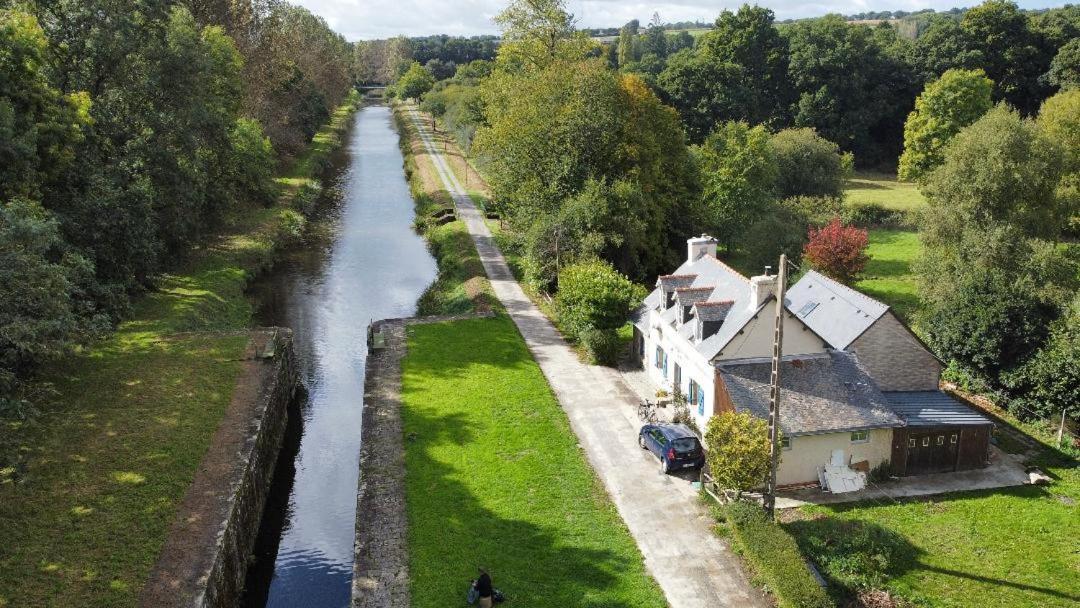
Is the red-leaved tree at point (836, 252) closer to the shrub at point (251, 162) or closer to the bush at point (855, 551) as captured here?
the bush at point (855, 551)

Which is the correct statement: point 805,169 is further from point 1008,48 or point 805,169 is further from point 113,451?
point 113,451

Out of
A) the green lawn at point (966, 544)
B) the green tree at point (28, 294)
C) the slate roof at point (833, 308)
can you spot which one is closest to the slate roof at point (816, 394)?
the slate roof at point (833, 308)

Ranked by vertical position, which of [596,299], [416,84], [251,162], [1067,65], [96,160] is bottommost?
[596,299]

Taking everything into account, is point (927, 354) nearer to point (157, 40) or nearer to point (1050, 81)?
point (157, 40)

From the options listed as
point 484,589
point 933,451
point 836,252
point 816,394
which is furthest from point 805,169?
point 484,589

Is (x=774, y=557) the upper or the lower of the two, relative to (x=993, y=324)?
lower

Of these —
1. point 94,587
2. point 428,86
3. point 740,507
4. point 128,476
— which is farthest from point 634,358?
point 428,86

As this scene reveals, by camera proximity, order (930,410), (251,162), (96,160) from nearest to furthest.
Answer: (930,410) < (96,160) < (251,162)

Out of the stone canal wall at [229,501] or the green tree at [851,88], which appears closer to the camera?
the stone canal wall at [229,501]
